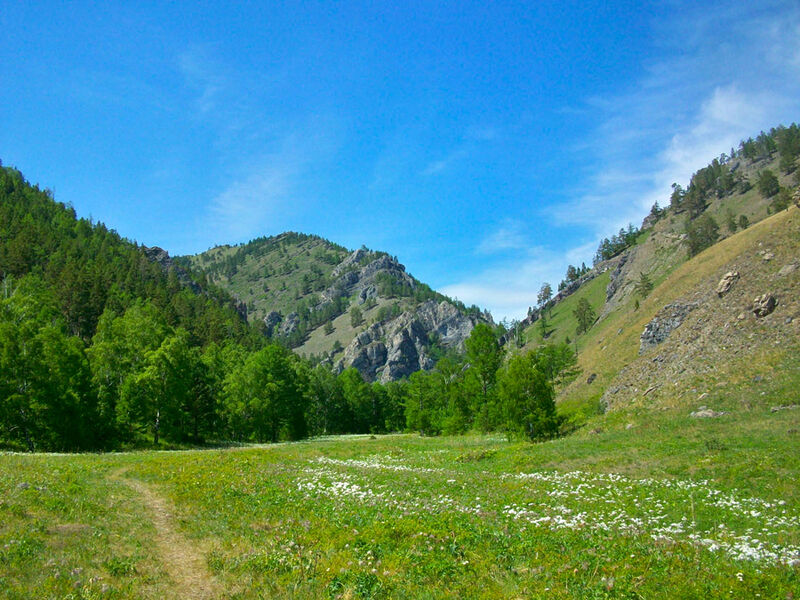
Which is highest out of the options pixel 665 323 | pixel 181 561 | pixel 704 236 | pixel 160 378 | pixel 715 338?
pixel 704 236

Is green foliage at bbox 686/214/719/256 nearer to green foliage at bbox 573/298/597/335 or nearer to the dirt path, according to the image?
green foliage at bbox 573/298/597/335

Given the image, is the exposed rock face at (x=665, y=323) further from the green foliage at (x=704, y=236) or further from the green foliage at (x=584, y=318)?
the green foliage at (x=584, y=318)

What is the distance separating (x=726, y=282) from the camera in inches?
→ 2024

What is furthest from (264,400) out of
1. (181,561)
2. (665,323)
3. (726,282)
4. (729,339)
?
(726,282)

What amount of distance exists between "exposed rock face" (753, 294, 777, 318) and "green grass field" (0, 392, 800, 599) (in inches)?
972

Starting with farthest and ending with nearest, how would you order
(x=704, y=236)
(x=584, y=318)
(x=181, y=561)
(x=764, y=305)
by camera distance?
(x=584, y=318) → (x=704, y=236) → (x=764, y=305) → (x=181, y=561)

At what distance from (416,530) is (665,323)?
6165cm

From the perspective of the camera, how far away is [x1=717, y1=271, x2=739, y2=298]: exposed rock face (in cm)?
5078

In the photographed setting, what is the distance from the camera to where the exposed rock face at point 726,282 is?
50781mm

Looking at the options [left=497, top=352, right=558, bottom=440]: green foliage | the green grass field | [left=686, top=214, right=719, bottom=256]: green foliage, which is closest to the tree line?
[left=497, top=352, right=558, bottom=440]: green foliage

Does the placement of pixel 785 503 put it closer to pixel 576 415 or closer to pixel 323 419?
pixel 576 415

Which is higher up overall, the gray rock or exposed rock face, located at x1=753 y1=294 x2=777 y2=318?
exposed rock face, located at x1=753 y1=294 x2=777 y2=318

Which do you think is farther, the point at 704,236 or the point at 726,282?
the point at 704,236

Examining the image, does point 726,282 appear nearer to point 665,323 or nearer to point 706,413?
point 665,323
